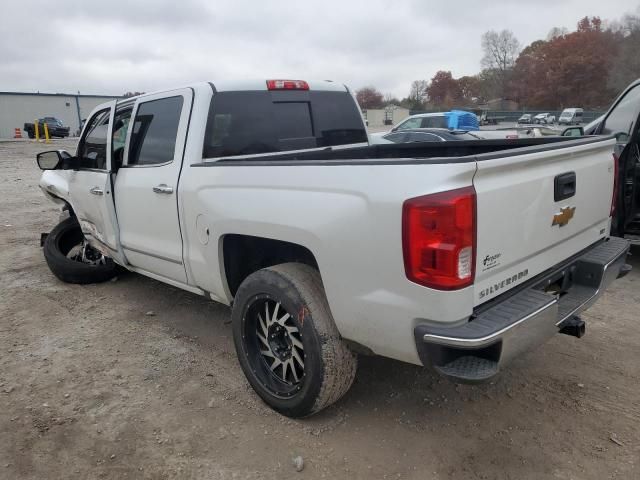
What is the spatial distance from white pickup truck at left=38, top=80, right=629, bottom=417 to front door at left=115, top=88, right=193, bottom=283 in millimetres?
17

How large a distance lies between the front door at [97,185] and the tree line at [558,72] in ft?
219

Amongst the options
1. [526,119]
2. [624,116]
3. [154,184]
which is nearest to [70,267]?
[154,184]

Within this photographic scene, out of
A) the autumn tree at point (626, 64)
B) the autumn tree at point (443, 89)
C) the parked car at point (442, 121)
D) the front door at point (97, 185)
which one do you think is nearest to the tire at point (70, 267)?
the front door at point (97, 185)

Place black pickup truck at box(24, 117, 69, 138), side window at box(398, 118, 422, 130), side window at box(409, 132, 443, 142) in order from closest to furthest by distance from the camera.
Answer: side window at box(409, 132, 443, 142) → side window at box(398, 118, 422, 130) → black pickup truck at box(24, 117, 69, 138)

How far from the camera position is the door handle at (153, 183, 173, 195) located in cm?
362

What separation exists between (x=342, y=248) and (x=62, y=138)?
44.9 metres

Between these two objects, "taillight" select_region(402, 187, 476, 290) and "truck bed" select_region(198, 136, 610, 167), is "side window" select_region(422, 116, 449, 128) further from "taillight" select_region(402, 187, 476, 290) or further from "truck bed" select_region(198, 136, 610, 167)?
"taillight" select_region(402, 187, 476, 290)

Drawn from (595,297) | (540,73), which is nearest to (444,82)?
(540,73)

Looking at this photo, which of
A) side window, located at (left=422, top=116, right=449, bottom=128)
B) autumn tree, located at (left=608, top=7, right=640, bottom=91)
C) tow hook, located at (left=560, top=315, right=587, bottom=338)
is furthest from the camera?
autumn tree, located at (left=608, top=7, right=640, bottom=91)

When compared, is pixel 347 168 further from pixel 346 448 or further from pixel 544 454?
pixel 544 454

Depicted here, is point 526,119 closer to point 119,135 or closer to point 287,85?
point 287,85

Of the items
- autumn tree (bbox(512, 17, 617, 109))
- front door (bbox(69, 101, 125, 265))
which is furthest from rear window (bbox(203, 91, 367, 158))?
autumn tree (bbox(512, 17, 617, 109))

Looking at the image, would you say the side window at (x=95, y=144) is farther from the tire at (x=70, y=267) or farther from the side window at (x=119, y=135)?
the tire at (x=70, y=267)

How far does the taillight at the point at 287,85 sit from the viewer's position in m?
3.94
